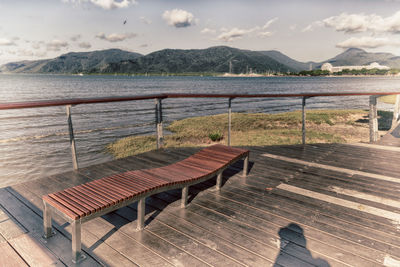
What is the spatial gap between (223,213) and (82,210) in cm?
143

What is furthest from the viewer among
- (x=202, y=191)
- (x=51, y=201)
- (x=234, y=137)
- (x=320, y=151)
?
(x=234, y=137)

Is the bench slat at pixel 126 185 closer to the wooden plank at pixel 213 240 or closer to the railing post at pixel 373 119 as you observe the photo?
the wooden plank at pixel 213 240

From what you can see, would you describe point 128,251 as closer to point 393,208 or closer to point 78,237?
point 78,237

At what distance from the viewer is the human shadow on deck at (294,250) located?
1945 millimetres

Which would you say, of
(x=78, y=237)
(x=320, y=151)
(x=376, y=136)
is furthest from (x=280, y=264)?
(x=376, y=136)

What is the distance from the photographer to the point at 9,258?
192 centimetres

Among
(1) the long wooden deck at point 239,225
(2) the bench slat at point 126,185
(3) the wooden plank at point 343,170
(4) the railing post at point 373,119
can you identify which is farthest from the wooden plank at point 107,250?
(4) the railing post at point 373,119

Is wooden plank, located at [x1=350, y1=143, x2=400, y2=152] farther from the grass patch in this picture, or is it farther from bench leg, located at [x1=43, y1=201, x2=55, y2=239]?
bench leg, located at [x1=43, y1=201, x2=55, y2=239]

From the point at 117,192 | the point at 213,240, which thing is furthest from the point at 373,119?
the point at 117,192

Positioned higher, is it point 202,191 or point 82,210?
point 82,210

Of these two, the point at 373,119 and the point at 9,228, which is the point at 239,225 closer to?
the point at 9,228

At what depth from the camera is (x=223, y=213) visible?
2705 millimetres

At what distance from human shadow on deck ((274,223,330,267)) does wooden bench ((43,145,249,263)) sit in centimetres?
104

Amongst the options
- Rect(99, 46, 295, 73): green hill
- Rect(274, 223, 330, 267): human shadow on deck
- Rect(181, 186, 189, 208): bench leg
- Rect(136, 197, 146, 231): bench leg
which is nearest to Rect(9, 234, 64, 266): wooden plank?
A: Rect(136, 197, 146, 231): bench leg
